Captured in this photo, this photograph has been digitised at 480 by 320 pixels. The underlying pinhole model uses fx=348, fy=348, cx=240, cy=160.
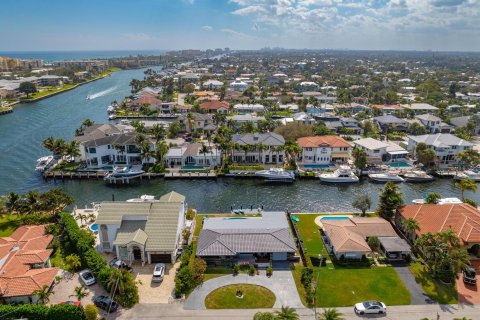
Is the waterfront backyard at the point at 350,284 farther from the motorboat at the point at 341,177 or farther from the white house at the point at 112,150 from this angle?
the white house at the point at 112,150

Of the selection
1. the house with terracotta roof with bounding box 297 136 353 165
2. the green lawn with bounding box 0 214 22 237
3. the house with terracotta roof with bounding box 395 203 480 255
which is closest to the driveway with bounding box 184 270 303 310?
the house with terracotta roof with bounding box 395 203 480 255

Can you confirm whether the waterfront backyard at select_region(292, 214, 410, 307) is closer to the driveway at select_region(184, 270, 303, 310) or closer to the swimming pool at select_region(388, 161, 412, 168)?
the driveway at select_region(184, 270, 303, 310)

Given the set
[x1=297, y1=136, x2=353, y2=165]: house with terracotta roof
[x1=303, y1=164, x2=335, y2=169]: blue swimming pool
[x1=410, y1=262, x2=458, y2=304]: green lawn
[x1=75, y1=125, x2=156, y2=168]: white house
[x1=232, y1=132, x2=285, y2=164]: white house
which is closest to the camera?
[x1=410, y1=262, x2=458, y2=304]: green lawn

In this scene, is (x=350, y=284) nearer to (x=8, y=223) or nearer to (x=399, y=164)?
(x=8, y=223)

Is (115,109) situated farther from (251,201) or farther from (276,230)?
(276,230)

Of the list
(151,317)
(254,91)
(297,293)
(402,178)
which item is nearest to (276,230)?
(297,293)

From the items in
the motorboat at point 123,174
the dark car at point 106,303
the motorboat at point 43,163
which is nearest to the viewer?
the dark car at point 106,303

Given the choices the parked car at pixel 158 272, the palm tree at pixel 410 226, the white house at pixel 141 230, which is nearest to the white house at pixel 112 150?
the white house at pixel 141 230
